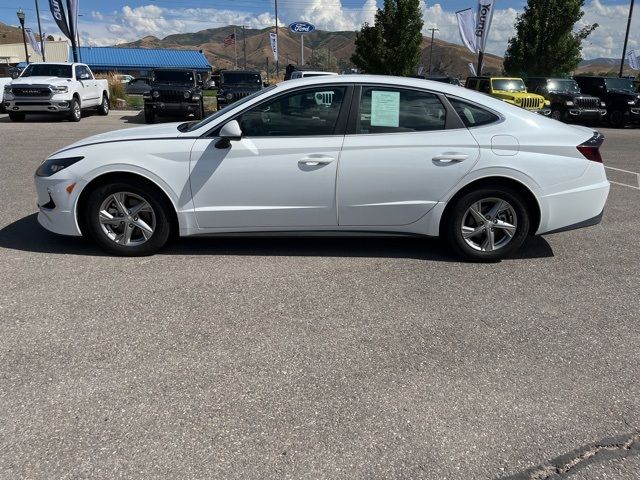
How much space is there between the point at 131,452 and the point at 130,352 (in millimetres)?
948

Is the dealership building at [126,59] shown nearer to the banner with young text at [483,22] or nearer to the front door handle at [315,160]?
the banner with young text at [483,22]

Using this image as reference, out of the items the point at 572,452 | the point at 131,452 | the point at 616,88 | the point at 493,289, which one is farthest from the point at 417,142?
the point at 616,88

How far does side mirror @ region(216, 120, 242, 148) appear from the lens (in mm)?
4578

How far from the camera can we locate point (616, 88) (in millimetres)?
21859

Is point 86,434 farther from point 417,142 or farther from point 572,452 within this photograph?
point 417,142

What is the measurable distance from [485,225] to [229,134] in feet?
7.87

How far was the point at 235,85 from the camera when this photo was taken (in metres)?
20.2

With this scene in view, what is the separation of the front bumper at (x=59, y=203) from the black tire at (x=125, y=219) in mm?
109

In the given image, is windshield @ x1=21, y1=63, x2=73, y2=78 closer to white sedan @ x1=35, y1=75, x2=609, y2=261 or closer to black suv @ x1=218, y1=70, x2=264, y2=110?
black suv @ x1=218, y1=70, x2=264, y2=110

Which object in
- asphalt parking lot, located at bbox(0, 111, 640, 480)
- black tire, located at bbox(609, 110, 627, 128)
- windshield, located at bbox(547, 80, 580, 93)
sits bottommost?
asphalt parking lot, located at bbox(0, 111, 640, 480)

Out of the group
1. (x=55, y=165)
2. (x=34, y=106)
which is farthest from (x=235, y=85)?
(x=55, y=165)

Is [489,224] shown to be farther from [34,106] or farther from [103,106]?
[103,106]

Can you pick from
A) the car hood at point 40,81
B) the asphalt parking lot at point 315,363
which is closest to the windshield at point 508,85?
the car hood at point 40,81

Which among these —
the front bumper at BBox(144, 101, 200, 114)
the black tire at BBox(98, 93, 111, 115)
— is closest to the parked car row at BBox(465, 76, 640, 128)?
the front bumper at BBox(144, 101, 200, 114)
